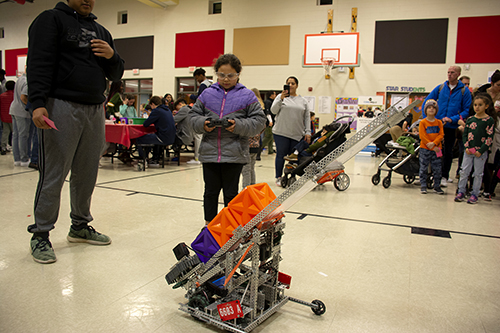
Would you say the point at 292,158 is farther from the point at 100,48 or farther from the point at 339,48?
the point at 339,48

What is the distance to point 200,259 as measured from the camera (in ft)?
5.18

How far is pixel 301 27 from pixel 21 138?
9.21 meters

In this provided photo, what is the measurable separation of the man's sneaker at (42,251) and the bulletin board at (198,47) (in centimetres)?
1144

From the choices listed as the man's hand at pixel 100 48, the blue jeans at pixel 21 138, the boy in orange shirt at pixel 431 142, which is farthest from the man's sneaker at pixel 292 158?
the blue jeans at pixel 21 138

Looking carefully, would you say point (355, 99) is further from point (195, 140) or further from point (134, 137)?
point (134, 137)

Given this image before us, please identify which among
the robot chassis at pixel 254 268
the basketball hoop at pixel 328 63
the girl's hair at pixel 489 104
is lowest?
the robot chassis at pixel 254 268

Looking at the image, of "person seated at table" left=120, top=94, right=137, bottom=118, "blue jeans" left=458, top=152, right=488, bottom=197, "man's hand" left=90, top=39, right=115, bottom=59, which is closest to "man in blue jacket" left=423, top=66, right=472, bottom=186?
"blue jeans" left=458, top=152, right=488, bottom=197

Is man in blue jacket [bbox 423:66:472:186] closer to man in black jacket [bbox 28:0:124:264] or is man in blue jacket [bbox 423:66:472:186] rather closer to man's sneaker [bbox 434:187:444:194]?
man's sneaker [bbox 434:187:444:194]

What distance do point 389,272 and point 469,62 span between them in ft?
34.9

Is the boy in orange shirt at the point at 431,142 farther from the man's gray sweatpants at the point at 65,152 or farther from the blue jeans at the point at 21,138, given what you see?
the blue jeans at the point at 21,138

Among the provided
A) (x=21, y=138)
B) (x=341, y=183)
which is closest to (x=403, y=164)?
(x=341, y=183)

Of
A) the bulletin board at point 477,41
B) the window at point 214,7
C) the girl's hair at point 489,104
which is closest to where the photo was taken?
the girl's hair at point 489,104

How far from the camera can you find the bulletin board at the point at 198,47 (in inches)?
512

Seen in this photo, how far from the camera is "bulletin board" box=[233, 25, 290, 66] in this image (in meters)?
12.1
